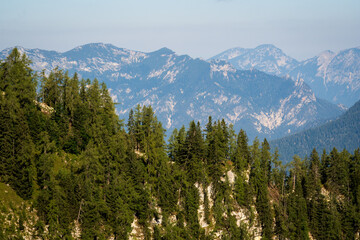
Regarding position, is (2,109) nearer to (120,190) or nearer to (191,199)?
(120,190)

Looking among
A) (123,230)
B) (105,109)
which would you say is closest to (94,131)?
(105,109)

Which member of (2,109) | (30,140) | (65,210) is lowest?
(65,210)

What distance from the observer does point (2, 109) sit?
87125 millimetres

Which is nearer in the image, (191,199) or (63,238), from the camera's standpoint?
(63,238)

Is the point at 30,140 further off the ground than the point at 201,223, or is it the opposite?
the point at 30,140

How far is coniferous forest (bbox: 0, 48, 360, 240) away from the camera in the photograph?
84.2 meters

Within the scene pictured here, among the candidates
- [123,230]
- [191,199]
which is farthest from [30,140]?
[191,199]

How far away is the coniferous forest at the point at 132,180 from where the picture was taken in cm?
8419

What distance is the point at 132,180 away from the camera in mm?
99625

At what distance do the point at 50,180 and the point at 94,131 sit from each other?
1962 cm

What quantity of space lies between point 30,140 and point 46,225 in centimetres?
1994

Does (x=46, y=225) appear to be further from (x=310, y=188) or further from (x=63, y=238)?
(x=310, y=188)

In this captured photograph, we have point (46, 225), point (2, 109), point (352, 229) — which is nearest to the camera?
point (46, 225)

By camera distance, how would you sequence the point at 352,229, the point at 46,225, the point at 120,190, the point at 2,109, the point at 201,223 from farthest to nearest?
1. the point at 352,229
2. the point at 201,223
3. the point at 120,190
4. the point at 2,109
5. the point at 46,225
